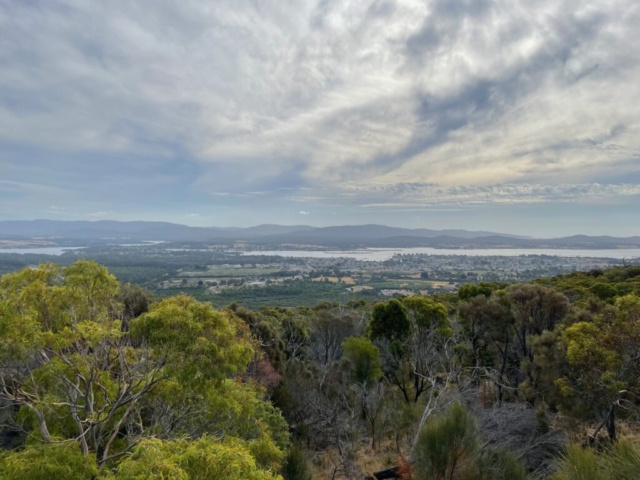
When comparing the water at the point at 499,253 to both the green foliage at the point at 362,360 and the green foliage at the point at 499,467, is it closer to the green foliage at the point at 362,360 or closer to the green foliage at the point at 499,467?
the green foliage at the point at 362,360

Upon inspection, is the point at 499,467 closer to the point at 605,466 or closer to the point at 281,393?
the point at 605,466

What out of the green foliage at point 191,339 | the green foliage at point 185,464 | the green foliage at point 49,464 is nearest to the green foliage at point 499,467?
the green foliage at point 185,464

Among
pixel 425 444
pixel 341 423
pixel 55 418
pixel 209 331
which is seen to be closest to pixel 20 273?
pixel 55 418

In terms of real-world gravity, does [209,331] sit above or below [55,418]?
above

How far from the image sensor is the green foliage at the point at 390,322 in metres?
17.6

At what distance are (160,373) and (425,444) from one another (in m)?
5.08

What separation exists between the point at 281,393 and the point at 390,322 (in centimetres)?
746

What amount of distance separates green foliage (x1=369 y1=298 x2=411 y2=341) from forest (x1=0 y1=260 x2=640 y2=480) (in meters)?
0.05

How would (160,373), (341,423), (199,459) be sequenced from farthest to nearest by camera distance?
1. (341,423)
2. (160,373)
3. (199,459)

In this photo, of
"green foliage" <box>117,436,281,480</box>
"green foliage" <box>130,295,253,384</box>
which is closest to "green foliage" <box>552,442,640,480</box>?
"green foliage" <box>117,436,281,480</box>

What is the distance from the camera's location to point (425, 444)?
272 inches

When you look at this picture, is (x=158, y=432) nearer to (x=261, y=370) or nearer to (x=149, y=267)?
(x=261, y=370)

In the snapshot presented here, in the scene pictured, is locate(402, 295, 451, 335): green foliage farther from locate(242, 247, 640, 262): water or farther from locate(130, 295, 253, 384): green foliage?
locate(242, 247, 640, 262): water

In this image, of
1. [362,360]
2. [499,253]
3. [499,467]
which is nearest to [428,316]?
[362,360]
